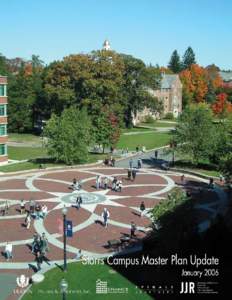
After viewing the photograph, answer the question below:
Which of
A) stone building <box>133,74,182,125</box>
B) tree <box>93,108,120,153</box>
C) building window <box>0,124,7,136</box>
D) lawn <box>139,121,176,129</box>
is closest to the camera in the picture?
building window <box>0,124,7,136</box>

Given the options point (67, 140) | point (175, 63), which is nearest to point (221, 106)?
point (175, 63)

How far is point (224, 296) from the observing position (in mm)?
20672

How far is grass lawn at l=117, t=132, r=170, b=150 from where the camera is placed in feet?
232

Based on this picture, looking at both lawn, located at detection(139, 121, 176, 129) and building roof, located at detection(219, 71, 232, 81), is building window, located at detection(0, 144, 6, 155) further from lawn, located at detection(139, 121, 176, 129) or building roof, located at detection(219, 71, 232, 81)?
building roof, located at detection(219, 71, 232, 81)

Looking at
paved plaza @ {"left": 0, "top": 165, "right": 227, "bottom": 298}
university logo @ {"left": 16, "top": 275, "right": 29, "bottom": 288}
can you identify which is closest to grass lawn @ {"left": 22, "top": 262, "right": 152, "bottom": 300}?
university logo @ {"left": 16, "top": 275, "right": 29, "bottom": 288}

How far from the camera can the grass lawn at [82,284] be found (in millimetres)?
20984

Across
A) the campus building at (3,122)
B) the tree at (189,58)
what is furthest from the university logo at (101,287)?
the tree at (189,58)

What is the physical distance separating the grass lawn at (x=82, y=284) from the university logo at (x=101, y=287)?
0.47 ft

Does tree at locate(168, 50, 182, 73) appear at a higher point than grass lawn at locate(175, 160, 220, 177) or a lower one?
higher

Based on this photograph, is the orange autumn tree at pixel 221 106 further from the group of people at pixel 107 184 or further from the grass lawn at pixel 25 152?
the group of people at pixel 107 184

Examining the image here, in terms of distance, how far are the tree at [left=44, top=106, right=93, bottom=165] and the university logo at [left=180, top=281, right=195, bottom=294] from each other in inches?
1246

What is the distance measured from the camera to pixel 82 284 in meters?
22.2

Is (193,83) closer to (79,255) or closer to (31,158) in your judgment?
(31,158)

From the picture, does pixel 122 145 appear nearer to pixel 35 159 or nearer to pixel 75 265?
pixel 35 159
